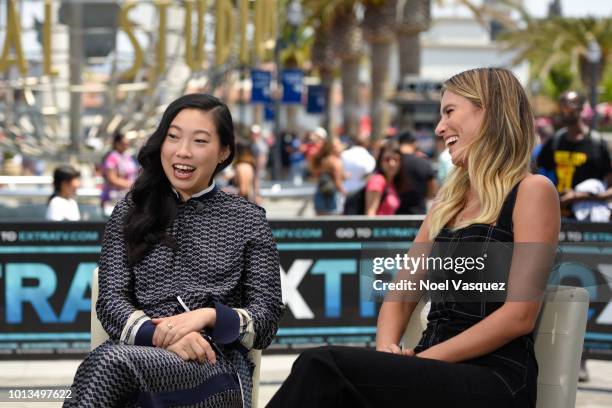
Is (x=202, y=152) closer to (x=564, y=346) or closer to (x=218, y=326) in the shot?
(x=218, y=326)

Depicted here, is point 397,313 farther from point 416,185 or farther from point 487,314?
point 416,185

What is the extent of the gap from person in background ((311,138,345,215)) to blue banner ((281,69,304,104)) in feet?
54.2

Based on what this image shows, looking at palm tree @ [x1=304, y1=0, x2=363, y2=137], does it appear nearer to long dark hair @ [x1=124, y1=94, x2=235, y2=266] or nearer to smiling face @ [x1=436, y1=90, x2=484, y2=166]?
long dark hair @ [x1=124, y1=94, x2=235, y2=266]

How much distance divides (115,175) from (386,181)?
5.22m

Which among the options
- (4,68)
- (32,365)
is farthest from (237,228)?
(4,68)

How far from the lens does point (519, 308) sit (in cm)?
375

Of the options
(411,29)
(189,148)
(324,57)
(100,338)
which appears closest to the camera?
(189,148)

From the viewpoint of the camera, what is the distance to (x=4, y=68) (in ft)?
59.8

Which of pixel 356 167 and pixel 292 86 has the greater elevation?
pixel 356 167

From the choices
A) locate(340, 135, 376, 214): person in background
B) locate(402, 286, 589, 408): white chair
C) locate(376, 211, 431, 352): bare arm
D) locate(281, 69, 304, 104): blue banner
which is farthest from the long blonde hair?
locate(281, 69, 304, 104): blue banner

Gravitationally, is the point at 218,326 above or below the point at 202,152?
below

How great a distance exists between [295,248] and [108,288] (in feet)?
13.7

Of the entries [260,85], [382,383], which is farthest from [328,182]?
[260,85]

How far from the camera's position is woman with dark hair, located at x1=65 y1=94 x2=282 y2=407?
3.97m
